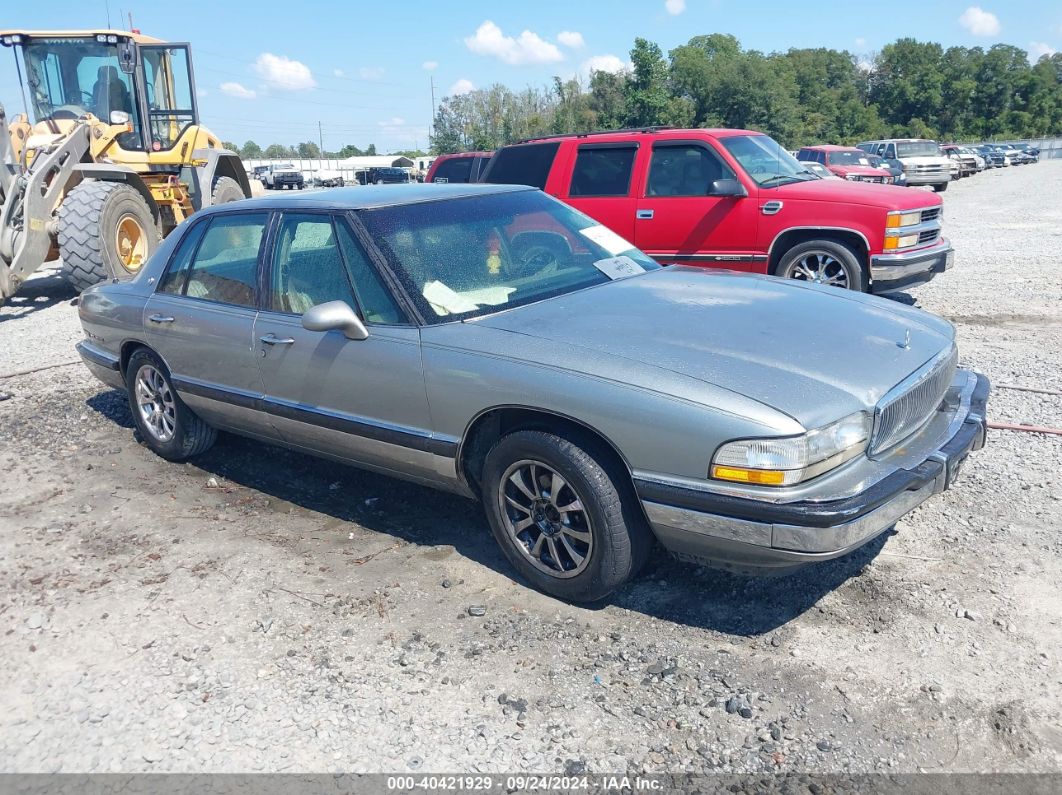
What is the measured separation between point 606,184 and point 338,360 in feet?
18.8

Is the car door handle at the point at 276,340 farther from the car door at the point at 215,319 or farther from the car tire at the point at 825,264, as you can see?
the car tire at the point at 825,264

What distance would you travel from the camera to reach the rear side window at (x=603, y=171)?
9.02m

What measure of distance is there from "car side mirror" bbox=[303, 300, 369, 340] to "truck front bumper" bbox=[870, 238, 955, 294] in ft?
19.2

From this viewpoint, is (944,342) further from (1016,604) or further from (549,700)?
(549,700)

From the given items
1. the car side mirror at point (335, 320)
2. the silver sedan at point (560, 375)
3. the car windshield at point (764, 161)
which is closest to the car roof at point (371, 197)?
the silver sedan at point (560, 375)

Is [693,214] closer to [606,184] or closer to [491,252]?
[606,184]

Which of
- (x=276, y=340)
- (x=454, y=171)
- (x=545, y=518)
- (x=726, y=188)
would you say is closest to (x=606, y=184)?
(x=726, y=188)

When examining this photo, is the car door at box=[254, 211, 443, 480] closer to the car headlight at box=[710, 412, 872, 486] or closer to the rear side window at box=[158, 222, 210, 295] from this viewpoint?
the rear side window at box=[158, 222, 210, 295]

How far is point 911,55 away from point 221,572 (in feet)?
373

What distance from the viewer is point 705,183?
28.4ft

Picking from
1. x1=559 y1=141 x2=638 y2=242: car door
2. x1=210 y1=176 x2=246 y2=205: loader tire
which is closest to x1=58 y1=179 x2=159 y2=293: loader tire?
x1=210 y1=176 x2=246 y2=205: loader tire

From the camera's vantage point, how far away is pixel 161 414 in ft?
18.1

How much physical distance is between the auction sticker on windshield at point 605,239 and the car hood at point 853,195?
3950 millimetres

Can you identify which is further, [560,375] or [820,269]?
[820,269]
